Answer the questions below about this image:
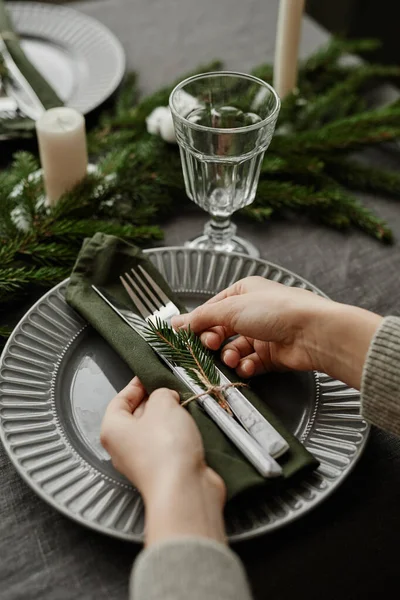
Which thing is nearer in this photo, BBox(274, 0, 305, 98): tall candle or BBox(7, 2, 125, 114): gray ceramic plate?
Answer: BBox(274, 0, 305, 98): tall candle

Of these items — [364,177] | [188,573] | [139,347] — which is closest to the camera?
[188,573]

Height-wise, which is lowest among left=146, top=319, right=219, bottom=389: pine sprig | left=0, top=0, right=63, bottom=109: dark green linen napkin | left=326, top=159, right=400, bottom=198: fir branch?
Result: left=326, top=159, right=400, bottom=198: fir branch

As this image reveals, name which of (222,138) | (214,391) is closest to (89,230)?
(222,138)

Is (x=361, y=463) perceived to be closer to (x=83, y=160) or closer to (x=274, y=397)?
(x=274, y=397)

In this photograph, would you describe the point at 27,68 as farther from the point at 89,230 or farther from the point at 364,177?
the point at 364,177

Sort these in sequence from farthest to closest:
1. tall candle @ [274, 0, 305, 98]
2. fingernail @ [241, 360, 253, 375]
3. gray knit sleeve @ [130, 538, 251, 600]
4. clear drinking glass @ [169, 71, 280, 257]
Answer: tall candle @ [274, 0, 305, 98]
clear drinking glass @ [169, 71, 280, 257]
fingernail @ [241, 360, 253, 375]
gray knit sleeve @ [130, 538, 251, 600]

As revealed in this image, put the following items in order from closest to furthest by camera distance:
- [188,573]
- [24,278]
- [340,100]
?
1. [188,573]
2. [24,278]
3. [340,100]

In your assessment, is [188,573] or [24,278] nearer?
[188,573]

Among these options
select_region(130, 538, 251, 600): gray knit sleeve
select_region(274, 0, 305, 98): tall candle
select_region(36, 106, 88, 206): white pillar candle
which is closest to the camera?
select_region(130, 538, 251, 600): gray knit sleeve

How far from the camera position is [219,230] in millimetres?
921

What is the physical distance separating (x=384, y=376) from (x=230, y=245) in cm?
39

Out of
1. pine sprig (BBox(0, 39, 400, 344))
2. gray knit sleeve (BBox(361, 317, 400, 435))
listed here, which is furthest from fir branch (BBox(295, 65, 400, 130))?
gray knit sleeve (BBox(361, 317, 400, 435))

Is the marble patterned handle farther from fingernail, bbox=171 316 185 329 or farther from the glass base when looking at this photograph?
the glass base

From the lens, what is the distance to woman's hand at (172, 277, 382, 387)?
0.63m
